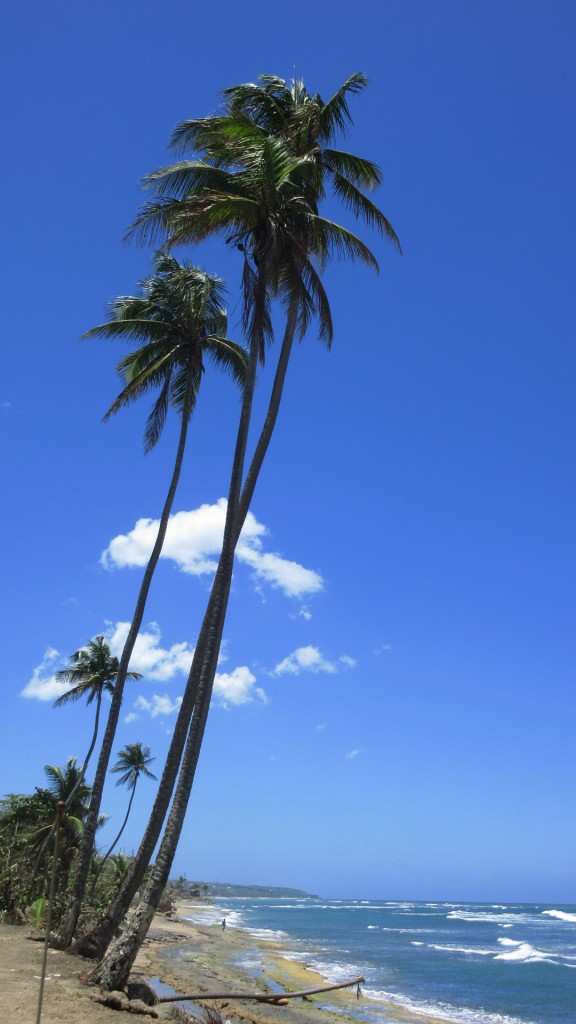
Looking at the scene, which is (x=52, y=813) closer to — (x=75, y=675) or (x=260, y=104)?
(x=75, y=675)

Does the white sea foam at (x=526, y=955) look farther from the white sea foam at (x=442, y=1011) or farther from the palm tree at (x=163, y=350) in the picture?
the palm tree at (x=163, y=350)

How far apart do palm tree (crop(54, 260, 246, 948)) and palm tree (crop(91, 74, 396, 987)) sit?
319 centimetres

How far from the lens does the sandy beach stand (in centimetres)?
1066

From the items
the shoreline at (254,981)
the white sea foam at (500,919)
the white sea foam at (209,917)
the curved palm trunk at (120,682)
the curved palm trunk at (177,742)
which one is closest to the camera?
the curved palm trunk at (177,742)

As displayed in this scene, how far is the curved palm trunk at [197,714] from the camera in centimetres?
1103

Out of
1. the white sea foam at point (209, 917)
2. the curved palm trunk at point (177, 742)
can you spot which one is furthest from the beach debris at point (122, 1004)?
the white sea foam at point (209, 917)

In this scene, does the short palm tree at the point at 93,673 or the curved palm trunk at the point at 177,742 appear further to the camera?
the short palm tree at the point at 93,673

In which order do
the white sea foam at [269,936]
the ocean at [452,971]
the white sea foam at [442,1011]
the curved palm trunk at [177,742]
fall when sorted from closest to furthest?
1. the curved palm trunk at [177,742]
2. the white sea foam at [442,1011]
3. the ocean at [452,971]
4. the white sea foam at [269,936]

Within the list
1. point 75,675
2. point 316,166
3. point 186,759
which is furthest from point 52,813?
point 316,166

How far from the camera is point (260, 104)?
15.1 metres

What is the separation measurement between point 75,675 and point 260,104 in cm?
2235

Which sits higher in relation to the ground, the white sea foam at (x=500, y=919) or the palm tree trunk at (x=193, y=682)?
the palm tree trunk at (x=193, y=682)

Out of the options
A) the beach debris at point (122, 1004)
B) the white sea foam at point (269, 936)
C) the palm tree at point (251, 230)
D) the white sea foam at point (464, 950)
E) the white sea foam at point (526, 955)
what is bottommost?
the white sea foam at point (269, 936)

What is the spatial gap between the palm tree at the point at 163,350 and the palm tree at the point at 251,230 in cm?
319
